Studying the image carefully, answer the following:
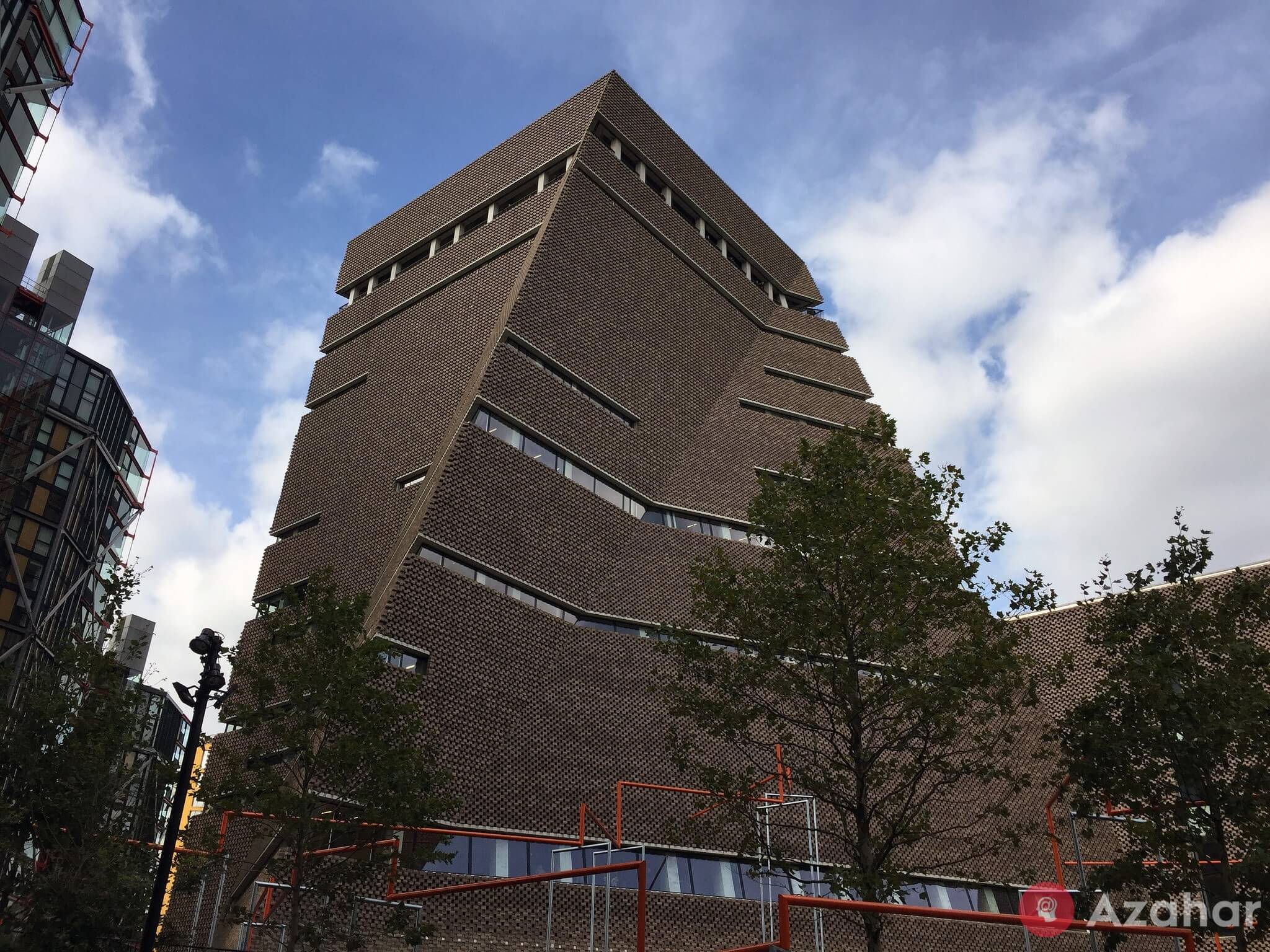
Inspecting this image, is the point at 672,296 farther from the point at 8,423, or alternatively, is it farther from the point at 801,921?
the point at 8,423

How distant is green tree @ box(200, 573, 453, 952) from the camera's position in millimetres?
17031

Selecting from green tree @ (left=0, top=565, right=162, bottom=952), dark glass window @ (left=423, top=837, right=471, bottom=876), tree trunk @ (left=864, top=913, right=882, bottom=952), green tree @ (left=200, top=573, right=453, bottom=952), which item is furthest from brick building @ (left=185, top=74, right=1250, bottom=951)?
tree trunk @ (left=864, top=913, right=882, bottom=952)

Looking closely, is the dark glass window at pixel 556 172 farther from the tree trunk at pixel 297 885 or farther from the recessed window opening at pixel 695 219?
the tree trunk at pixel 297 885

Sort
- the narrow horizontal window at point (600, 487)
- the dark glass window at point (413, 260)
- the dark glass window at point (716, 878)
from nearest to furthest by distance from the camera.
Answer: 1. the dark glass window at point (716, 878)
2. the narrow horizontal window at point (600, 487)
3. the dark glass window at point (413, 260)

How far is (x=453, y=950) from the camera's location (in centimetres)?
2331

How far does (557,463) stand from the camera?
33688mm

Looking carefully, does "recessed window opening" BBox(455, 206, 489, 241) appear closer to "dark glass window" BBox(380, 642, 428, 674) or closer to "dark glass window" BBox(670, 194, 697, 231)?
"dark glass window" BBox(670, 194, 697, 231)

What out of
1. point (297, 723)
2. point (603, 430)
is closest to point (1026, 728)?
Result: point (603, 430)

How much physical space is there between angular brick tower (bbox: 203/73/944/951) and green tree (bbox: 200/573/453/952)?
587cm

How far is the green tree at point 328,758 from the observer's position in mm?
17031

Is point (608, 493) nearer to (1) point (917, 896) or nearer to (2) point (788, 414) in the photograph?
(2) point (788, 414)

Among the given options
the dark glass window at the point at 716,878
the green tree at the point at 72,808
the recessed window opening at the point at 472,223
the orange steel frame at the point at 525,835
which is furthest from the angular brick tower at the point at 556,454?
the green tree at the point at 72,808

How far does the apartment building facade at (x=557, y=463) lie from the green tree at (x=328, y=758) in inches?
64.3

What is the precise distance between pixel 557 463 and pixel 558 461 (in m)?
0.09
